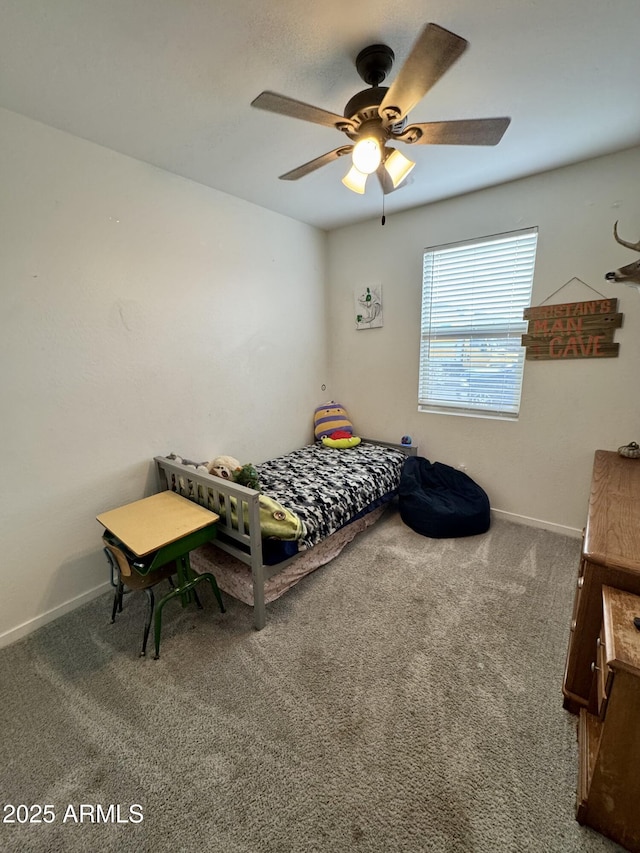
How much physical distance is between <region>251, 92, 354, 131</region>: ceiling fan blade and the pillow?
93.5 inches

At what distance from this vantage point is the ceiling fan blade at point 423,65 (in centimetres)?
95

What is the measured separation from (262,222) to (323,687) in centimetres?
308

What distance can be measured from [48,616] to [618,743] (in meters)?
2.47

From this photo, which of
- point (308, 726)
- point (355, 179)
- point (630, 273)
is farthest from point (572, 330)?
point (308, 726)

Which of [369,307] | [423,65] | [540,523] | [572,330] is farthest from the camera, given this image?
[369,307]

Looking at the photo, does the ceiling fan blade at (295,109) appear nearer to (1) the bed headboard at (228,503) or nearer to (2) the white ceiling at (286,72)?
(2) the white ceiling at (286,72)

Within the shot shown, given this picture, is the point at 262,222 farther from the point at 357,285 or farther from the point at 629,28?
the point at 629,28

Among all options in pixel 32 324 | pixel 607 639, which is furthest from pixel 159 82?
pixel 607 639

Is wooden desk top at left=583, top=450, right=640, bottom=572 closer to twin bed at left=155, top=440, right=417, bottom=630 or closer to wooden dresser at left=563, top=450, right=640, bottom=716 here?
wooden dresser at left=563, top=450, right=640, bottom=716

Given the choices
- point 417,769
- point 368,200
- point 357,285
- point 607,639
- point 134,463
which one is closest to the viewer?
point 607,639

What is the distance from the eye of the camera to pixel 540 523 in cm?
268

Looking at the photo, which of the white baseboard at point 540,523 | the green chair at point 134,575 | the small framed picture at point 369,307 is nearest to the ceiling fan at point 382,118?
the small framed picture at point 369,307

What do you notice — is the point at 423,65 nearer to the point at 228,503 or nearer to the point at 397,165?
the point at 397,165

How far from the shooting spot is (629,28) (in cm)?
124
